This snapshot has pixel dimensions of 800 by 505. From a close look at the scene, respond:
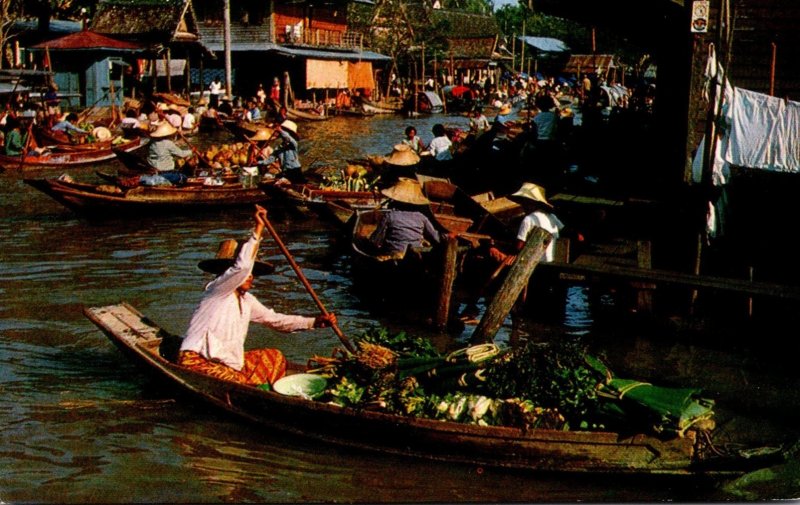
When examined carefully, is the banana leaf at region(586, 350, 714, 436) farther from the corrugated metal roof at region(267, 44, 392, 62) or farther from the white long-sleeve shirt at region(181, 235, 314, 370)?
the corrugated metal roof at region(267, 44, 392, 62)

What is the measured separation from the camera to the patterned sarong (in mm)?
7633

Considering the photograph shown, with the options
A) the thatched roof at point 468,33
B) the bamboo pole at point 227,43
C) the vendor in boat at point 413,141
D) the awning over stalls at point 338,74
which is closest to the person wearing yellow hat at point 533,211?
the vendor in boat at point 413,141

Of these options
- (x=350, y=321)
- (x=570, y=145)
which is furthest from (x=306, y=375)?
(x=570, y=145)

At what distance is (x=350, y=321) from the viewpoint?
37.8 feet

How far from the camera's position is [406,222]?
11.6 meters

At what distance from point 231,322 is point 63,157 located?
1787 centimetres

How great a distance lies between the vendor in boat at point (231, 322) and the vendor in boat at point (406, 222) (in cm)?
385

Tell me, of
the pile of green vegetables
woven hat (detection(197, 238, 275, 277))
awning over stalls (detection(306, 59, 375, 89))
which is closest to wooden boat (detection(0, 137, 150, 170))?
woven hat (detection(197, 238, 275, 277))

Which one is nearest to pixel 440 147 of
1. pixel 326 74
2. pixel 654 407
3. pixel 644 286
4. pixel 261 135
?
pixel 261 135

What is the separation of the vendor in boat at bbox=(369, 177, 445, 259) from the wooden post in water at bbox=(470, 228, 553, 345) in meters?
2.37

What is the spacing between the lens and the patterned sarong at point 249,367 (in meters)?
7.63

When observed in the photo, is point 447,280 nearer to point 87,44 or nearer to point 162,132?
point 162,132

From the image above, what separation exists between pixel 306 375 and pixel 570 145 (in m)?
14.3

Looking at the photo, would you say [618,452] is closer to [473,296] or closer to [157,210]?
[473,296]
